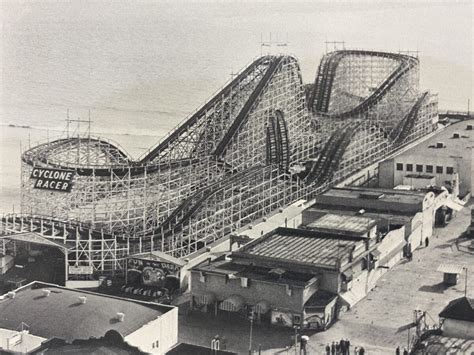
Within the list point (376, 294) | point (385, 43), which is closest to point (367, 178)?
point (376, 294)

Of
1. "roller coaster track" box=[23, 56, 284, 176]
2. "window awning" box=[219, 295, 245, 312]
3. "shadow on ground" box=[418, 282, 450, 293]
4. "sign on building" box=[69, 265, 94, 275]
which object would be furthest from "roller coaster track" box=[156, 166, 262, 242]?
"shadow on ground" box=[418, 282, 450, 293]

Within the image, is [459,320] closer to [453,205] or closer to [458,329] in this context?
[458,329]

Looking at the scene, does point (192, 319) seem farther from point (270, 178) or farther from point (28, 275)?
point (270, 178)

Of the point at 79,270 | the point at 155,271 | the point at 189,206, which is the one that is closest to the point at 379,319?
the point at 155,271

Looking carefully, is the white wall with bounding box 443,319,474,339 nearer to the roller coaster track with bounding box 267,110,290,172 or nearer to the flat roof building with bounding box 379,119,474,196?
the roller coaster track with bounding box 267,110,290,172

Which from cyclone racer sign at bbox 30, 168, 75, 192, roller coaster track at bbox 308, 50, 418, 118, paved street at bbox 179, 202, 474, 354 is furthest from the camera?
roller coaster track at bbox 308, 50, 418, 118

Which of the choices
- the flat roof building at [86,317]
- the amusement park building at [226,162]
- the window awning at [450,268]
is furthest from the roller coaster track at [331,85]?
the flat roof building at [86,317]

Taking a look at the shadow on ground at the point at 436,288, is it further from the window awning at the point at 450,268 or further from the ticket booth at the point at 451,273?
the window awning at the point at 450,268
